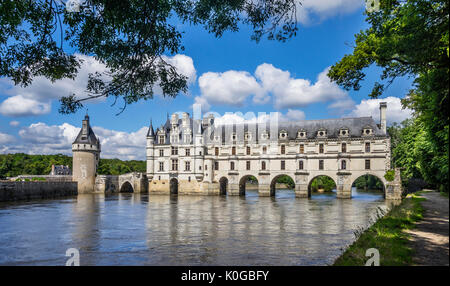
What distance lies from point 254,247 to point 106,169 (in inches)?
2257

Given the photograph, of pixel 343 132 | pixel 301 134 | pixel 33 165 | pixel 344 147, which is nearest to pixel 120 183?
pixel 33 165

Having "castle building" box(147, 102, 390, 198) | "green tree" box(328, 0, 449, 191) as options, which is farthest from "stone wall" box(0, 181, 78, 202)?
"green tree" box(328, 0, 449, 191)

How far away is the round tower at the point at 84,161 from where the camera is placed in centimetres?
5650

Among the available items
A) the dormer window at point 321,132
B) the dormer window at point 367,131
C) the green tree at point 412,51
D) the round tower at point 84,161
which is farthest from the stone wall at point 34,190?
the dormer window at point 367,131

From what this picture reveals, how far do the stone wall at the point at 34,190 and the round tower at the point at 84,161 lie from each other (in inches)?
106

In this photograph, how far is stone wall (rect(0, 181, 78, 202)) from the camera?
3891 cm

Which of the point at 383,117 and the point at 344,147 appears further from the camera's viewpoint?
the point at 344,147

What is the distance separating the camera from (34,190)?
4403 cm

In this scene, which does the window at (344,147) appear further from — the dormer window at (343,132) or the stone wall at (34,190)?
the stone wall at (34,190)

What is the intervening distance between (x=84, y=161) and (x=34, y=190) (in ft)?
43.6

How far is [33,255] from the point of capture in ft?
40.9

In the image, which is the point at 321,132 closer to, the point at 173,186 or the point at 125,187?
the point at 173,186

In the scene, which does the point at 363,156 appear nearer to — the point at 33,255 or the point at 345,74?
the point at 345,74
